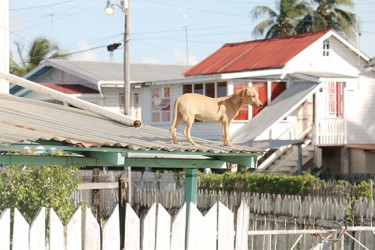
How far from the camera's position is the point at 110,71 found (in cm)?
5184

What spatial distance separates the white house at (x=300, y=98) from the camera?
4175 cm

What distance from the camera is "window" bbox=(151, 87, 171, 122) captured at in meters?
46.8

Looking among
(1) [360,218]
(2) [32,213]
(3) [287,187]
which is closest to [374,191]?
(3) [287,187]

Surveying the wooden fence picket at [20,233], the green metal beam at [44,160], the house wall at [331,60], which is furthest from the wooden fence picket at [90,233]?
the house wall at [331,60]

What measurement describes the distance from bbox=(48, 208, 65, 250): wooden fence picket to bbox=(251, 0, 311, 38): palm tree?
58.1 metres

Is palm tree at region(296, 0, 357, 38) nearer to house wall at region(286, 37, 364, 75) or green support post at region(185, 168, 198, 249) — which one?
house wall at region(286, 37, 364, 75)

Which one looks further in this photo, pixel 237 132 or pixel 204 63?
pixel 204 63

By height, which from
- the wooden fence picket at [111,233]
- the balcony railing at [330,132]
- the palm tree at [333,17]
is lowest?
the wooden fence picket at [111,233]

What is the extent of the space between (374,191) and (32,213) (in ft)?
28.3

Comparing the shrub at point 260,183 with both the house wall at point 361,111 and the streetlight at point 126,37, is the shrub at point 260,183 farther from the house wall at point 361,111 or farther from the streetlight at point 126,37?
the house wall at point 361,111

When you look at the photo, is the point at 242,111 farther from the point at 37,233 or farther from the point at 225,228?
the point at 37,233

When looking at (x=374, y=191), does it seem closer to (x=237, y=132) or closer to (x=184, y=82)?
(x=237, y=132)

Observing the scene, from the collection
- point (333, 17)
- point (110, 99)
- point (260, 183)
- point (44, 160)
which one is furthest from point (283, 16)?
point (44, 160)

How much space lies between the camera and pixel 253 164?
12438 mm
